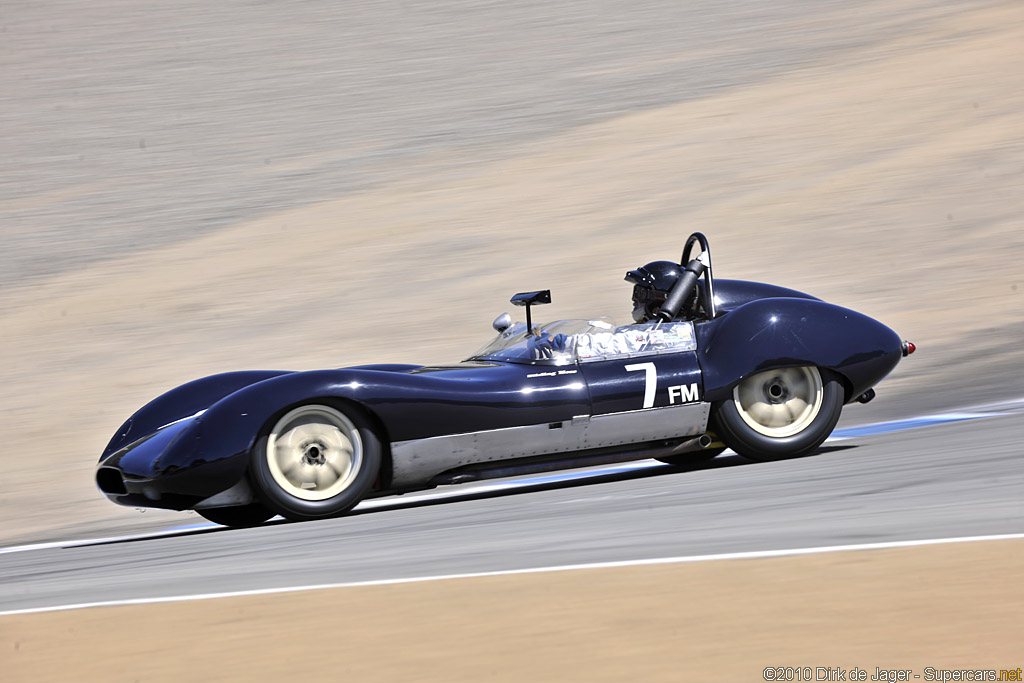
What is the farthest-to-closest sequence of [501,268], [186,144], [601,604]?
[186,144] < [501,268] < [601,604]

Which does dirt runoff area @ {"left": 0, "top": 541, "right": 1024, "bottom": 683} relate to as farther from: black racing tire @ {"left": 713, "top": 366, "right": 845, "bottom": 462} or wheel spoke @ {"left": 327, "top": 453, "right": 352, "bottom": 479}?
black racing tire @ {"left": 713, "top": 366, "right": 845, "bottom": 462}

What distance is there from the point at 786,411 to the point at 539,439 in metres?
1.51

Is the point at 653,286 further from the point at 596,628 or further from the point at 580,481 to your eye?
the point at 596,628

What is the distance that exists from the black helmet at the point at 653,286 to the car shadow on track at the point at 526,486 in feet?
3.04

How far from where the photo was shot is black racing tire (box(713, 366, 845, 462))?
7.82m

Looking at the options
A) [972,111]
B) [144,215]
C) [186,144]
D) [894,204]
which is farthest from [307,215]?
[972,111]

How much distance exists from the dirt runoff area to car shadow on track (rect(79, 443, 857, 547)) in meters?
2.57

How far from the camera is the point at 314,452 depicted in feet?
23.0

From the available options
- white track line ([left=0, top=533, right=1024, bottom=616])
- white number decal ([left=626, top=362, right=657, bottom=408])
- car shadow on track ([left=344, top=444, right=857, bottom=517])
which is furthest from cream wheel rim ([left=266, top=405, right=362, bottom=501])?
white track line ([left=0, top=533, right=1024, bottom=616])

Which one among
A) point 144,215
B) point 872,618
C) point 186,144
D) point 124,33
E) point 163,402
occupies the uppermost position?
point 124,33

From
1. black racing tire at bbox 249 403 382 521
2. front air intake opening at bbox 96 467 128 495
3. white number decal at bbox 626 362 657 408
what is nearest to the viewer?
black racing tire at bbox 249 403 382 521

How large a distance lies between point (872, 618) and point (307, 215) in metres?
15.0

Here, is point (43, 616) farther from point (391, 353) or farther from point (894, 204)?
point (894, 204)

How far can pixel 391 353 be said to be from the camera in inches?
520
